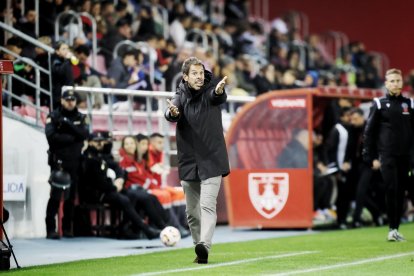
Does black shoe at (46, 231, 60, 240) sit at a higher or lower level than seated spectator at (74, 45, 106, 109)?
lower

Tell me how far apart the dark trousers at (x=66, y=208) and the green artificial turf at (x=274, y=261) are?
2.46 metres

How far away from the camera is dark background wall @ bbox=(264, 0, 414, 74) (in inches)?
1267

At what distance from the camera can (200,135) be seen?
37.9 feet

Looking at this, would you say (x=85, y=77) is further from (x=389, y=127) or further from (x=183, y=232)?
(x=389, y=127)

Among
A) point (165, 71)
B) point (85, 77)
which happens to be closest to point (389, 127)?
point (85, 77)

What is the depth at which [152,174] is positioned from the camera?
16.8 m

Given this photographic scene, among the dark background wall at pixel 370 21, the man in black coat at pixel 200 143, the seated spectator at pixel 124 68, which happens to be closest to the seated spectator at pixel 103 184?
the seated spectator at pixel 124 68

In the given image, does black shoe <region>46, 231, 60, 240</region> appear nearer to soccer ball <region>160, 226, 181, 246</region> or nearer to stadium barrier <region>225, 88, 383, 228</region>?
soccer ball <region>160, 226, 181, 246</region>

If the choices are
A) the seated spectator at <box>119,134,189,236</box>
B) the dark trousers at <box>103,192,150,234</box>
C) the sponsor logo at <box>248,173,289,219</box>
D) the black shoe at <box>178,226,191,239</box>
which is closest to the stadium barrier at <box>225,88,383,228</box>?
the sponsor logo at <box>248,173,289,219</box>

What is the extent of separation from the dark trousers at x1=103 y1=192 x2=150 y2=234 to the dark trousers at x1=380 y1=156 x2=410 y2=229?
11.5 ft

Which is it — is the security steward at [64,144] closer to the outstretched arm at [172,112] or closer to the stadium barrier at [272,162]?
the stadium barrier at [272,162]

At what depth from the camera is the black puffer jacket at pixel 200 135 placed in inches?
453

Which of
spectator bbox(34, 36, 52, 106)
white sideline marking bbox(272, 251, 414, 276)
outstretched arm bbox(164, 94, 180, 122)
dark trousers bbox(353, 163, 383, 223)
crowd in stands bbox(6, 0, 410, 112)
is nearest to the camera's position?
white sideline marking bbox(272, 251, 414, 276)

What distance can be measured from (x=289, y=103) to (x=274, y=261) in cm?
669
